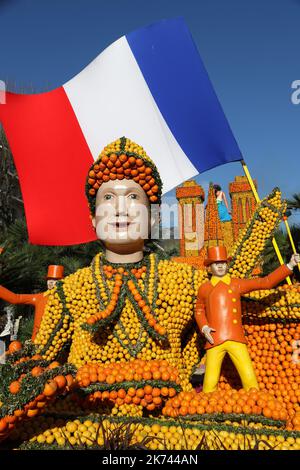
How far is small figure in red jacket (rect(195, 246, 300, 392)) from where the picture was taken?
10.5ft

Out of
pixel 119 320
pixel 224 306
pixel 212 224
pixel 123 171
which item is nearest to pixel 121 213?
pixel 123 171

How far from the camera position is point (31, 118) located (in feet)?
15.6

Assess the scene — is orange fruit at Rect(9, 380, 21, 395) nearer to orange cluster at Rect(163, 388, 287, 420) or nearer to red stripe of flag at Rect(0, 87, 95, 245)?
orange cluster at Rect(163, 388, 287, 420)

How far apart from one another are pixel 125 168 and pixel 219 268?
1.16 metres

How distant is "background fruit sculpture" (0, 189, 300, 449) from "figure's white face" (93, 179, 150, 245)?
0.24 meters

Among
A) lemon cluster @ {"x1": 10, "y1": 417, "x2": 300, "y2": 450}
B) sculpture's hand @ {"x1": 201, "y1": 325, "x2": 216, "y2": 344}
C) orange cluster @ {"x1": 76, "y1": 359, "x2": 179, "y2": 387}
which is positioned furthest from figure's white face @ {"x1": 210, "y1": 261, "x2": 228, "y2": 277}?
lemon cluster @ {"x1": 10, "y1": 417, "x2": 300, "y2": 450}

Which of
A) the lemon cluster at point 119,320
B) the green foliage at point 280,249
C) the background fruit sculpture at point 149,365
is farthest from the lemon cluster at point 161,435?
the green foliage at point 280,249

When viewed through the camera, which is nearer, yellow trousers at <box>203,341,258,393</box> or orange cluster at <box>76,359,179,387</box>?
orange cluster at <box>76,359,179,387</box>

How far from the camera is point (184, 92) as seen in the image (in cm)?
462

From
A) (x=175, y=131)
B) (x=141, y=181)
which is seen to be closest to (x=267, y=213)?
(x=141, y=181)

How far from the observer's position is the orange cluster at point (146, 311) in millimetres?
2928

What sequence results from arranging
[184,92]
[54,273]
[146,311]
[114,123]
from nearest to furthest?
[146,311], [184,92], [114,123], [54,273]

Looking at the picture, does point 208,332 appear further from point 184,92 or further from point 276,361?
point 184,92

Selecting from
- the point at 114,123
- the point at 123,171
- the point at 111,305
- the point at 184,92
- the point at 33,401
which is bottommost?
the point at 33,401
